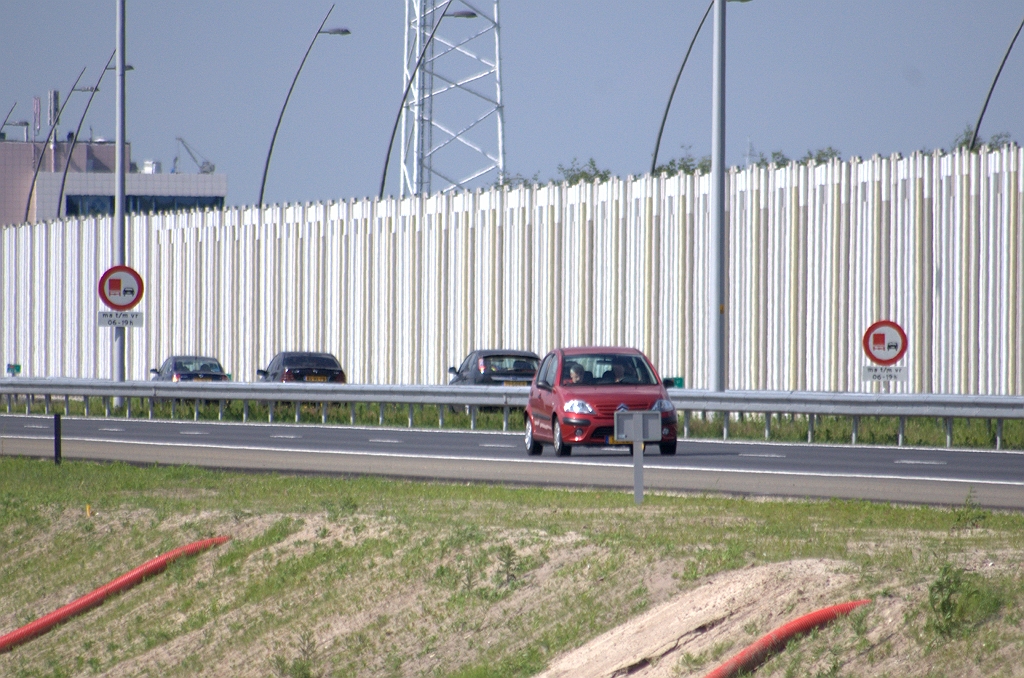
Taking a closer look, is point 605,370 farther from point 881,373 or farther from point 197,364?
point 197,364

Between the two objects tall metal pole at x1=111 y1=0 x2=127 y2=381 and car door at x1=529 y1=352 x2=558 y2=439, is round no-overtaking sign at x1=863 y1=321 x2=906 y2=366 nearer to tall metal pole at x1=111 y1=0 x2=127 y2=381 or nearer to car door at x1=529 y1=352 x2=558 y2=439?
car door at x1=529 y1=352 x2=558 y2=439

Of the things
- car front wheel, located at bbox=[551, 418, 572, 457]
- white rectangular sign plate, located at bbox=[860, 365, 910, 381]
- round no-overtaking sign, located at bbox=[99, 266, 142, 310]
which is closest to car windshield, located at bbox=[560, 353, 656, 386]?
car front wheel, located at bbox=[551, 418, 572, 457]

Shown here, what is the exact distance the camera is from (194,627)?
38.0 feet

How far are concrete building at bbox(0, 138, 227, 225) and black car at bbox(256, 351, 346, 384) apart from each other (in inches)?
3082

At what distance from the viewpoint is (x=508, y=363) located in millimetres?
32844

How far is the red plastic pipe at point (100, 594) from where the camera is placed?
41.0 feet

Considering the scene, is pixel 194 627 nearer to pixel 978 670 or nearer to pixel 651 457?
pixel 978 670

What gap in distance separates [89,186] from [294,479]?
106m

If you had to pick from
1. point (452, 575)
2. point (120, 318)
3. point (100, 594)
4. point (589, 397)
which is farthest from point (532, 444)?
point (452, 575)

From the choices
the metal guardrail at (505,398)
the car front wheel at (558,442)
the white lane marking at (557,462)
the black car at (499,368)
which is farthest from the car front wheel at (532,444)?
the black car at (499,368)

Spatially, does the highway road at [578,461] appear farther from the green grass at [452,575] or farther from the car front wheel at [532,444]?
the green grass at [452,575]

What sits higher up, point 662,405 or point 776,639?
point 662,405

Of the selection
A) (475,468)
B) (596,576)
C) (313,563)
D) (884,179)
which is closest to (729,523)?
(596,576)

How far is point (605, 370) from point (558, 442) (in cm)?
152
